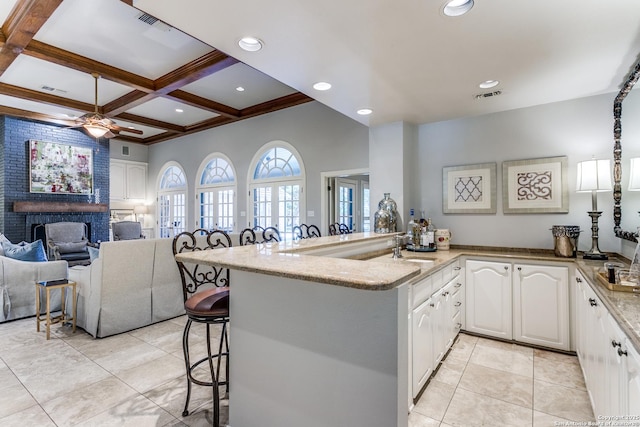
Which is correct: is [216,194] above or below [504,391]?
above

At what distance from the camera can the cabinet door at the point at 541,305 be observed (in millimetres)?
2826

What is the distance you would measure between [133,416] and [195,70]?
12.6 feet

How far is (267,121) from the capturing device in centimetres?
596

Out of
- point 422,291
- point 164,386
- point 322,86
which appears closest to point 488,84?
point 322,86

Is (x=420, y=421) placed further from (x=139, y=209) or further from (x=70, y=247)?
(x=139, y=209)

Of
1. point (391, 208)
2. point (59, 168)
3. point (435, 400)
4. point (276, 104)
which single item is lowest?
point (435, 400)

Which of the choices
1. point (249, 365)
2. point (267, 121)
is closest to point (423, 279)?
point (249, 365)

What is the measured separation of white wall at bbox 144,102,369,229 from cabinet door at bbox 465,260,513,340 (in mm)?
2275

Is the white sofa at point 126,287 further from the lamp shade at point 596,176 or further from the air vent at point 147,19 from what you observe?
the lamp shade at point 596,176

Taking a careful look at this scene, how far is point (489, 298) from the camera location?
10.3ft

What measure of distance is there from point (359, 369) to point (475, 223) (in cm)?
300

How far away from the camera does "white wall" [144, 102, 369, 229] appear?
4.97 m

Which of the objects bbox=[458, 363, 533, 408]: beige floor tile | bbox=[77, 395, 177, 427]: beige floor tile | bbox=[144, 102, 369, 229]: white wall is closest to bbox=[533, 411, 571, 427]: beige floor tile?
bbox=[458, 363, 533, 408]: beige floor tile

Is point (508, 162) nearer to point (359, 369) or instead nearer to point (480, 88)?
point (480, 88)
